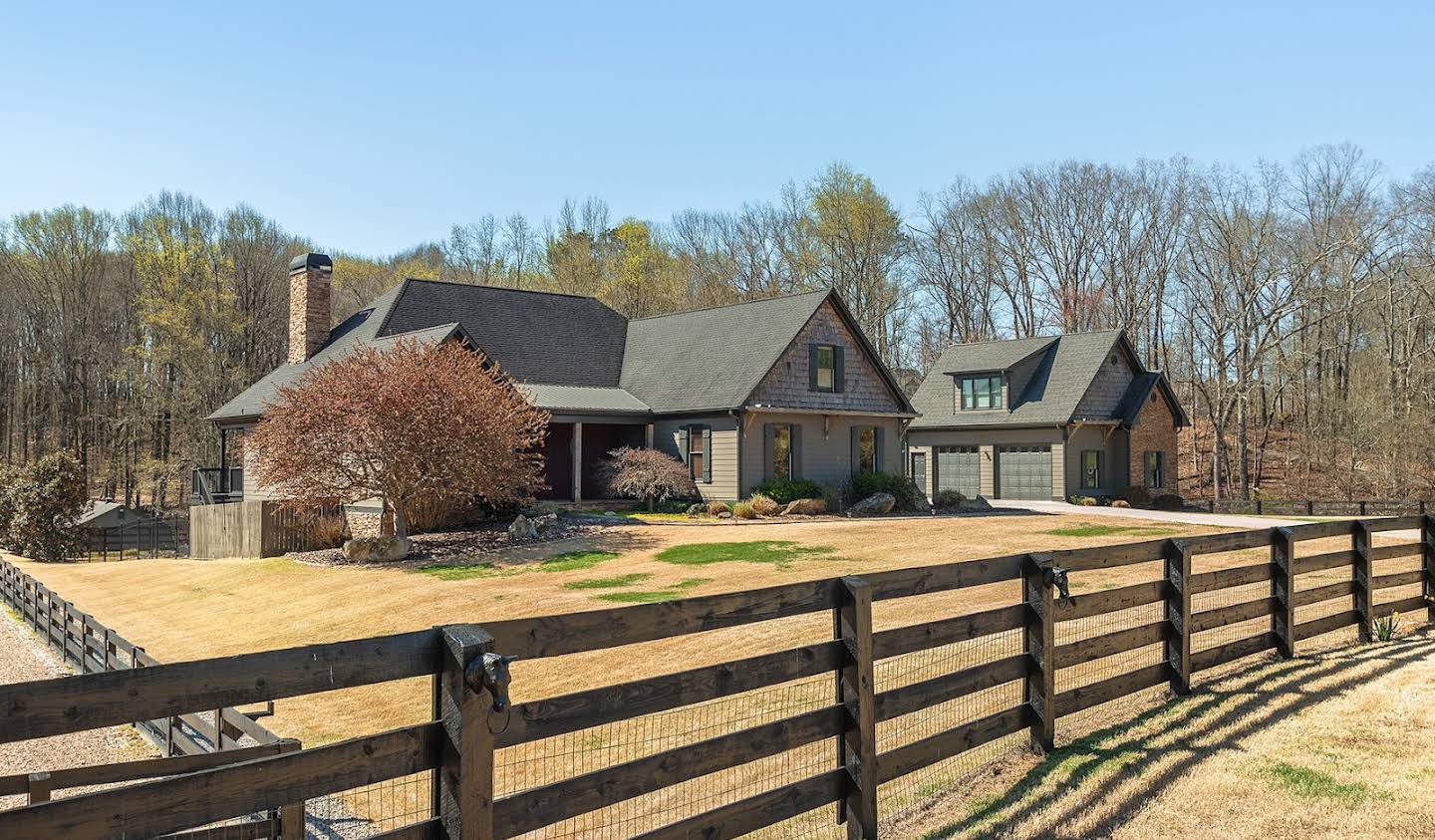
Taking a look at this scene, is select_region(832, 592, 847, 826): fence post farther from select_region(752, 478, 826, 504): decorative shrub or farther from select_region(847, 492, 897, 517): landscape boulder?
select_region(847, 492, 897, 517): landscape boulder

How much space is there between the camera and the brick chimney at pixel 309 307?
111 feet

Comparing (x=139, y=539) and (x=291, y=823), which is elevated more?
(x=291, y=823)

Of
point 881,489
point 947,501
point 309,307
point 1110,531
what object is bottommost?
point 1110,531

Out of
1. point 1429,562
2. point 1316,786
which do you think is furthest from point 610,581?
point 1316,786

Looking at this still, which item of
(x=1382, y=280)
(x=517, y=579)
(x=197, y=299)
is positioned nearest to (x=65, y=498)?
(x=197, y=299)

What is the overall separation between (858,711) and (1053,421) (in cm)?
3240

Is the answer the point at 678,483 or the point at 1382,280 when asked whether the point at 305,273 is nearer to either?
the point at 678,483

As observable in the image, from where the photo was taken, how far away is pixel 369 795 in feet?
27.4

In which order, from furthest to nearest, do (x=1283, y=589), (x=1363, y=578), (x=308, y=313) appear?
(x=308, y=313), (x=1363, y=578), (x=1283, y=589)

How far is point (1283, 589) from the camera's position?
9.55m

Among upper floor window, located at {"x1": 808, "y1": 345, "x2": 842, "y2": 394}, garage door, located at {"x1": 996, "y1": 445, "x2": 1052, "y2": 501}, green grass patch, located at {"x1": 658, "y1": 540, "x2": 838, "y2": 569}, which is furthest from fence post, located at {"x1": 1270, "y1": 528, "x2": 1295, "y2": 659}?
garage door, located at {"x1": 996, "y1": 445, "x2": 1052, "y2": 501}

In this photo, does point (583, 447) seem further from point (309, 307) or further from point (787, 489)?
point (309, 307)

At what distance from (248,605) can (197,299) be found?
32.9 meters

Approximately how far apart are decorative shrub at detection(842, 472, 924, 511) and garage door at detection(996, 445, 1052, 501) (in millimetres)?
7433
